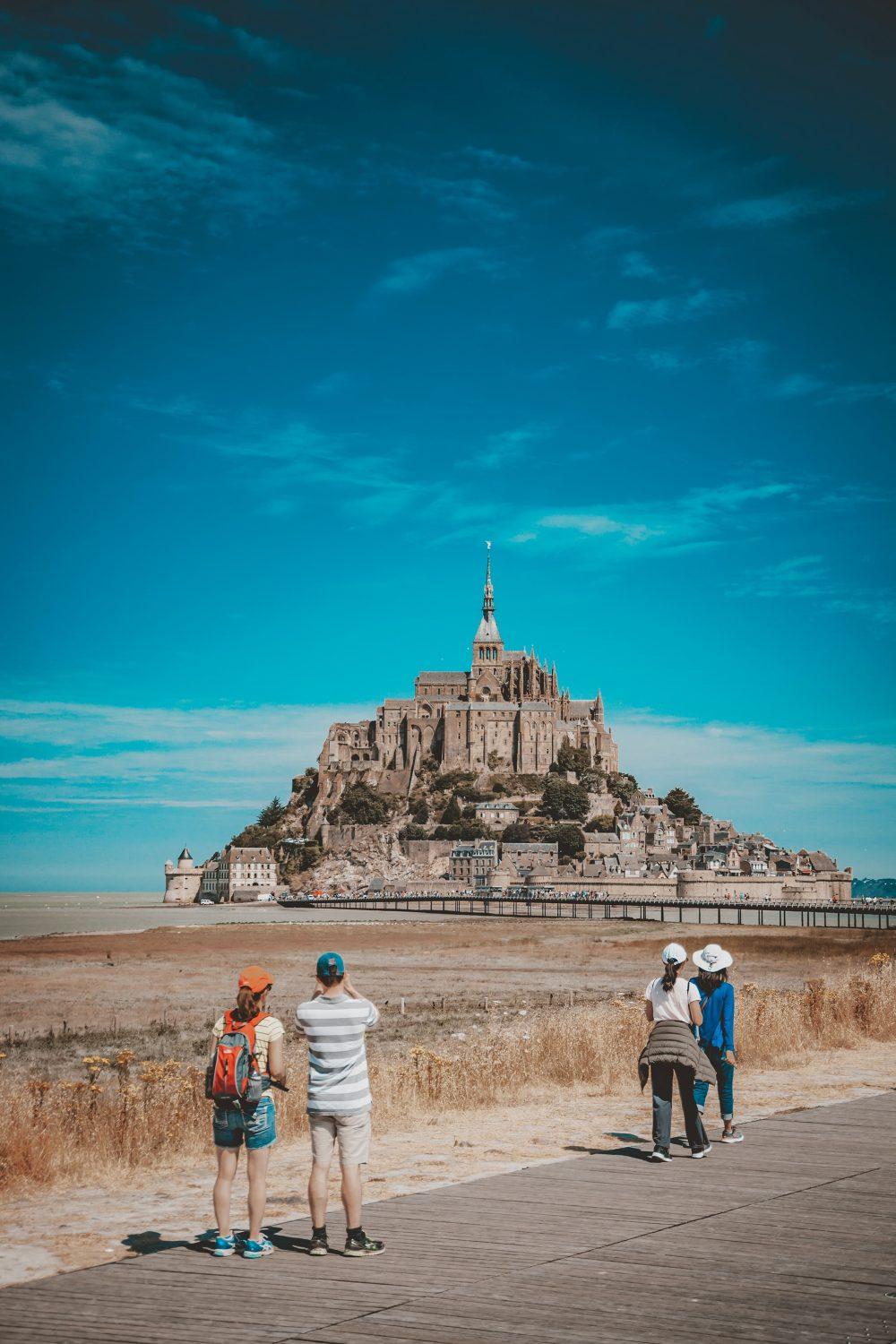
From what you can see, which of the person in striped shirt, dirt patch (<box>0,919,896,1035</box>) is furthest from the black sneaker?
dirt patch (<box>0,919,896,1035</box>)

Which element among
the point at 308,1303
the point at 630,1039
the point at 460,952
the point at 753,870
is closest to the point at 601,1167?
the point at 308,1303

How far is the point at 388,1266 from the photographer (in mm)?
6297

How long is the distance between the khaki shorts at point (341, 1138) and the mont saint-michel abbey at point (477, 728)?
13838 cm

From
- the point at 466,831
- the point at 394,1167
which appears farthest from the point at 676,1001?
the point at 466,831

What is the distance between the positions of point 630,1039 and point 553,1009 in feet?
43.1

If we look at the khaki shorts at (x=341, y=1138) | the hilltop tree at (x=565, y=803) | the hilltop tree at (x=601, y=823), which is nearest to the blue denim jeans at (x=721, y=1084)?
the khaki shorts at (x=341, y=1138)

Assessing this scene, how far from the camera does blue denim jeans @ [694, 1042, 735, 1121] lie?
9.61 m

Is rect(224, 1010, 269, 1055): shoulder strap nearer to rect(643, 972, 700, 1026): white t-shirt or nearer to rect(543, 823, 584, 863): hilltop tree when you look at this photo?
rect(643, 972, 700, 1026): white t-shirt

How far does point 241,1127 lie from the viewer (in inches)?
263

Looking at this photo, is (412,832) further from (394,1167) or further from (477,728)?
(394,1167)

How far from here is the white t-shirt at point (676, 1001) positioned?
358 inches

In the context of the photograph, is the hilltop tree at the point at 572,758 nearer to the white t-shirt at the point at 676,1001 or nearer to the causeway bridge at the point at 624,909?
the causeway bridge at the point at 624,909

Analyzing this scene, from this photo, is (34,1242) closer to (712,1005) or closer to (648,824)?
(712,1005)

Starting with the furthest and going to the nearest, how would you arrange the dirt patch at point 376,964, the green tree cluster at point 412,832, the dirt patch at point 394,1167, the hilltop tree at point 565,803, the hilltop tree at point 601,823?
the green tree cluster at point 412,832, the hilltop tree at point 565,803, the hilltop tree at point 601,823, the dirt patch at point 376,964, the dirt patch at point 394,1167
